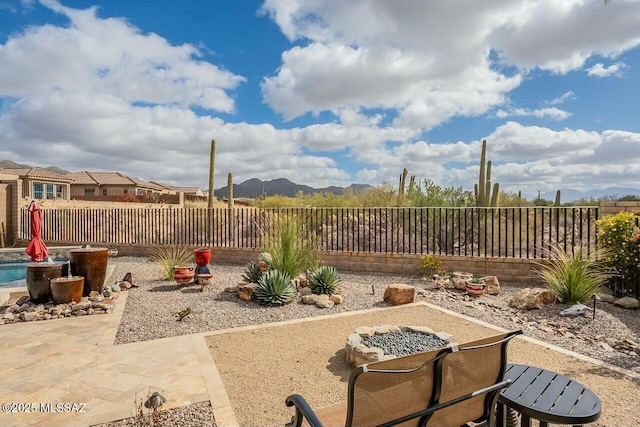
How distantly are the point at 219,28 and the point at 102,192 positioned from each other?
3600cm

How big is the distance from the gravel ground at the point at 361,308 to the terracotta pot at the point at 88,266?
67 cm

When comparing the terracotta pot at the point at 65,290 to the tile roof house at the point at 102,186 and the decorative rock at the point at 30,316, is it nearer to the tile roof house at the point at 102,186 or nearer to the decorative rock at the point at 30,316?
the decorative rock at the point at 30,316

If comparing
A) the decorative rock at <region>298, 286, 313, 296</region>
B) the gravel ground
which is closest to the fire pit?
the gravel ground

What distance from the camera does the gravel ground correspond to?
4.39 meters

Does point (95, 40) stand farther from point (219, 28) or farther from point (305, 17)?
point (305, 17)

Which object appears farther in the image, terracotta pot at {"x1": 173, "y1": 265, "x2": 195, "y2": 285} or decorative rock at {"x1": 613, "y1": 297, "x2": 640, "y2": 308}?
terracotta pot at {"x1": 173, "y1": 265, "x2": 195, "y2": 285}

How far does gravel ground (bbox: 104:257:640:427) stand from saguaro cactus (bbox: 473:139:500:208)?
247 inches

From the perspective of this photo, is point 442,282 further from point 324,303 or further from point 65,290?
point 65,290

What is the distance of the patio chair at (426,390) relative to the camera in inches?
61.1

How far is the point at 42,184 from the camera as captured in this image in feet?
83.5

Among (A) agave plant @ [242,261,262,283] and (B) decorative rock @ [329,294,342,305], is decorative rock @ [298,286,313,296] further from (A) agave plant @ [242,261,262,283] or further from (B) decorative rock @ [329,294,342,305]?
(A) agave plant @ [242,261,262,283]

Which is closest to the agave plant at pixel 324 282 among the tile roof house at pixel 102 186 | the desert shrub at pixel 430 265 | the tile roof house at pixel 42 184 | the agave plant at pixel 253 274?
the agave plant at pixel 253 274

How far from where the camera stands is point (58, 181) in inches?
1064


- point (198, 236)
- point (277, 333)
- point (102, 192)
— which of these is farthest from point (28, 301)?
point (102, 192)
